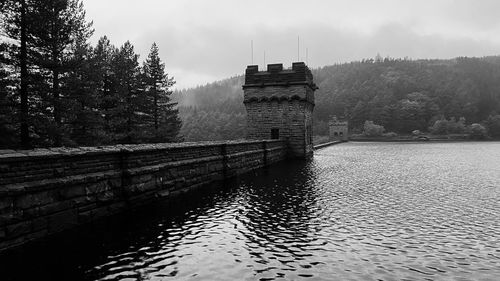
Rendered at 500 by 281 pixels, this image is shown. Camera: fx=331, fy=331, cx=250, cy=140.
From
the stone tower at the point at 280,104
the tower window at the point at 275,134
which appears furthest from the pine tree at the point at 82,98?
the tower window at the point at 275,134

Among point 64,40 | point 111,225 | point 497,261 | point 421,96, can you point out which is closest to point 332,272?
point 497,261

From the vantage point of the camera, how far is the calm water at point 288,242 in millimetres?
4988

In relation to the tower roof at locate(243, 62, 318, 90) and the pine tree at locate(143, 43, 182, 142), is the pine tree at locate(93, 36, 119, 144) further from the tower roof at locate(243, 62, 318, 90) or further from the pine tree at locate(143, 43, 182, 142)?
the tower roof at locate(243, 62, 318, 90)

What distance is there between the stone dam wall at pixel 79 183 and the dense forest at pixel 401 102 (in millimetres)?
87547

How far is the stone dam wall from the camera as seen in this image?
5.88 meters

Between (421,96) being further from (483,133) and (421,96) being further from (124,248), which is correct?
(124,248)

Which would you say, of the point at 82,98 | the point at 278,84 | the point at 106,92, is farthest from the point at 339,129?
the point at 82,98

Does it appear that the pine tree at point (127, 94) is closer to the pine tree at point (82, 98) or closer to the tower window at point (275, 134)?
the pine tree at point (82, 98)

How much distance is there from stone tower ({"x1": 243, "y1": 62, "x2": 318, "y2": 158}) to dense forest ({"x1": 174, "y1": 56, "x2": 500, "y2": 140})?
72.5m

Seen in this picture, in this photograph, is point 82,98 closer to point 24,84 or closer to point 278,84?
point 24,84

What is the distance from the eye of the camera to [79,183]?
729 cm

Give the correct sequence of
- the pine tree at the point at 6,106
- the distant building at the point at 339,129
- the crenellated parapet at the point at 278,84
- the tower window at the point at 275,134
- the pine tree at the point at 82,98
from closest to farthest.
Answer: the pine tree at the point at 6,106
the pine tree at the point at 82,98
the crenellated parapet at the point at 278,84
the tower window at the point at 275,134
the distant building at the point at 339,129

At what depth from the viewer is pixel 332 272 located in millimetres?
4957

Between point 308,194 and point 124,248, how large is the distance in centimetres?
658
